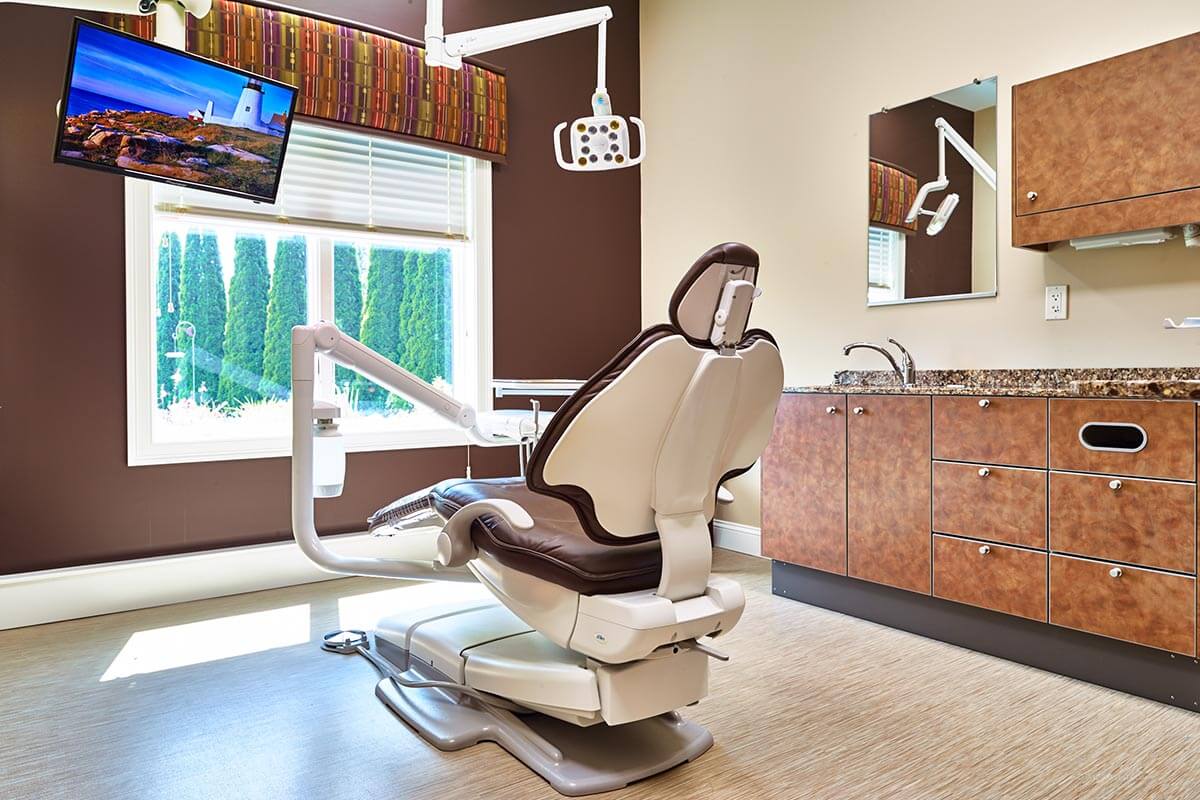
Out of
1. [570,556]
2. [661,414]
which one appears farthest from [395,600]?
[661,414]

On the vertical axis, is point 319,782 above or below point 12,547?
below

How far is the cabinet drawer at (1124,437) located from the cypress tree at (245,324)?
11.4 feet

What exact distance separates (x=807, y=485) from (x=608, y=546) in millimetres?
1650

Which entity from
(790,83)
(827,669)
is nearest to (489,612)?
(827,669)

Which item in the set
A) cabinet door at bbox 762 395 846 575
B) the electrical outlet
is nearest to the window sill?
cabinet door at bbox 762 395 846 575

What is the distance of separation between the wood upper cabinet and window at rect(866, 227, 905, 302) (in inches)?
28.2

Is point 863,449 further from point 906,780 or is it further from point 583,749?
point 583,749

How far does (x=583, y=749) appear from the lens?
6.54 ft

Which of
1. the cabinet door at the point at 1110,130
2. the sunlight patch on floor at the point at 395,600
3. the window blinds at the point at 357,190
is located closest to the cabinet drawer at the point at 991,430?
the cabinet door at the point at 1110,130

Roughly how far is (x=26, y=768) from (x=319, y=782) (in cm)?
77

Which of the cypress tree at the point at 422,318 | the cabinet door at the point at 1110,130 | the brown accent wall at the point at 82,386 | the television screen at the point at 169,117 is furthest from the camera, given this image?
the cypress tree at the point at 422,318

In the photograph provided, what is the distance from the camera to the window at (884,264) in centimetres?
358

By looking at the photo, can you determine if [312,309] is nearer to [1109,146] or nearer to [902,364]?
[902,364]

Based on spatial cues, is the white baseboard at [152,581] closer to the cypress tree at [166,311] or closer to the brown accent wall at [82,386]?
the brown accent wall at [82,386]
